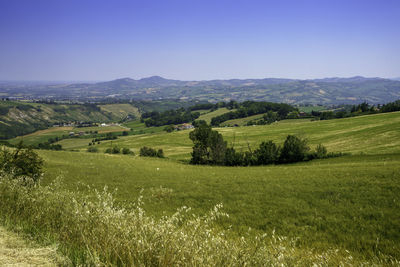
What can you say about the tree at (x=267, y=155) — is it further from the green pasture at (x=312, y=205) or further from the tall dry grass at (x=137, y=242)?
the tall dry grass at (x=137, y=242)

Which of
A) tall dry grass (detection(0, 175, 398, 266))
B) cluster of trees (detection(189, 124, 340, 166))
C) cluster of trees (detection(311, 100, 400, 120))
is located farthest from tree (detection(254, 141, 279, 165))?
cluster of trees (detection(311, 100, 400, 120))

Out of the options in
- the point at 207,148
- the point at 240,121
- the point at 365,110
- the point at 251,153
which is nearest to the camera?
the point at 251,153

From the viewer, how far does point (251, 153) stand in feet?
159

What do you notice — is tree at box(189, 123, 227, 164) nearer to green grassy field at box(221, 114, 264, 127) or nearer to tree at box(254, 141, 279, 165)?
tree at box(254, 141, 279, 165)

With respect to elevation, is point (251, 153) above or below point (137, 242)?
below

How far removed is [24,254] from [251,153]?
46059 mm

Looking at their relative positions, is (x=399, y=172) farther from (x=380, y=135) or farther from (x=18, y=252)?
(x=380, y=135)

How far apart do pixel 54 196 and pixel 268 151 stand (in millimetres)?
42540

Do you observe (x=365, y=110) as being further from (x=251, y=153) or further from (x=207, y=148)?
(x=207, y=148)

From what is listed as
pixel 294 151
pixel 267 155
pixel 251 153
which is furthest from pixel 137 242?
pixel 251 153

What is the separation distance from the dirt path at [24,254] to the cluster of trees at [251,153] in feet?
141

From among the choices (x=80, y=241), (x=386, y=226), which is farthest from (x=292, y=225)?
(x=80, y=241)

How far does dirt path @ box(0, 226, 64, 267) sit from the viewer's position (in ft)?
14.2

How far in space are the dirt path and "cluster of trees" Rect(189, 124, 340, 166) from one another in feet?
141
